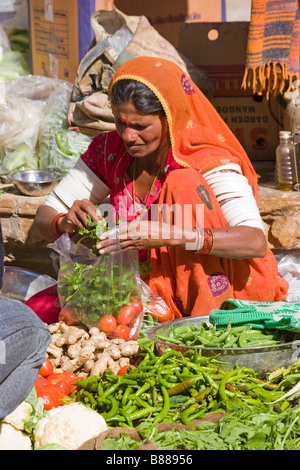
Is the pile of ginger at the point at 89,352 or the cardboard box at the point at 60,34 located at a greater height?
the cardboard box at the point at 60,34

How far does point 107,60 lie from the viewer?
5.05 meters

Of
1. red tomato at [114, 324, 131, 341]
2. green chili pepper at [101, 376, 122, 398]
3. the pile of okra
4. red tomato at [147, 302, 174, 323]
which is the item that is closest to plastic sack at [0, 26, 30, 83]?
red tomato at [147, 302, 174, 323]

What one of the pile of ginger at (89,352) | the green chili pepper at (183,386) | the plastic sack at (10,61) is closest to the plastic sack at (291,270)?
the pile of ginger at (89,352)

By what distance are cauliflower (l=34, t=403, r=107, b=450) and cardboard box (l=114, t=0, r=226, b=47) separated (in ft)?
12.8

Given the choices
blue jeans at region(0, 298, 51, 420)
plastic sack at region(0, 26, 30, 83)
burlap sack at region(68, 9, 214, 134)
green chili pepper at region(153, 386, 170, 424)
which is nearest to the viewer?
blue jeans at region(0, 298, 51, 420)

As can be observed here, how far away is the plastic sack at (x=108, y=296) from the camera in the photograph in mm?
3336

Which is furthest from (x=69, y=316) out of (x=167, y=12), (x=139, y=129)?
(x=167, y=12)

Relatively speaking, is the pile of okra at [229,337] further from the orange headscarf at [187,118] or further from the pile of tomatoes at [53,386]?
the orange headscarf at [187,118]

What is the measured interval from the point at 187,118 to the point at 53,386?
154 cm

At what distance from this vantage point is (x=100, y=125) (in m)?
4.88

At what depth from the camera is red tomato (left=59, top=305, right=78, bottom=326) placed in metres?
3.40

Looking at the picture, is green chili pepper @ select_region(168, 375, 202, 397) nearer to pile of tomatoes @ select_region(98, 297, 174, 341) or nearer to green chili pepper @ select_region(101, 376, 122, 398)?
green chili pepper @ select_region(101, 376, 122, 398)

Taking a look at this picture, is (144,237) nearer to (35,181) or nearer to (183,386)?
(183,386)

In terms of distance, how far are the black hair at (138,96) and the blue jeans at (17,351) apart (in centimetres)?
142
